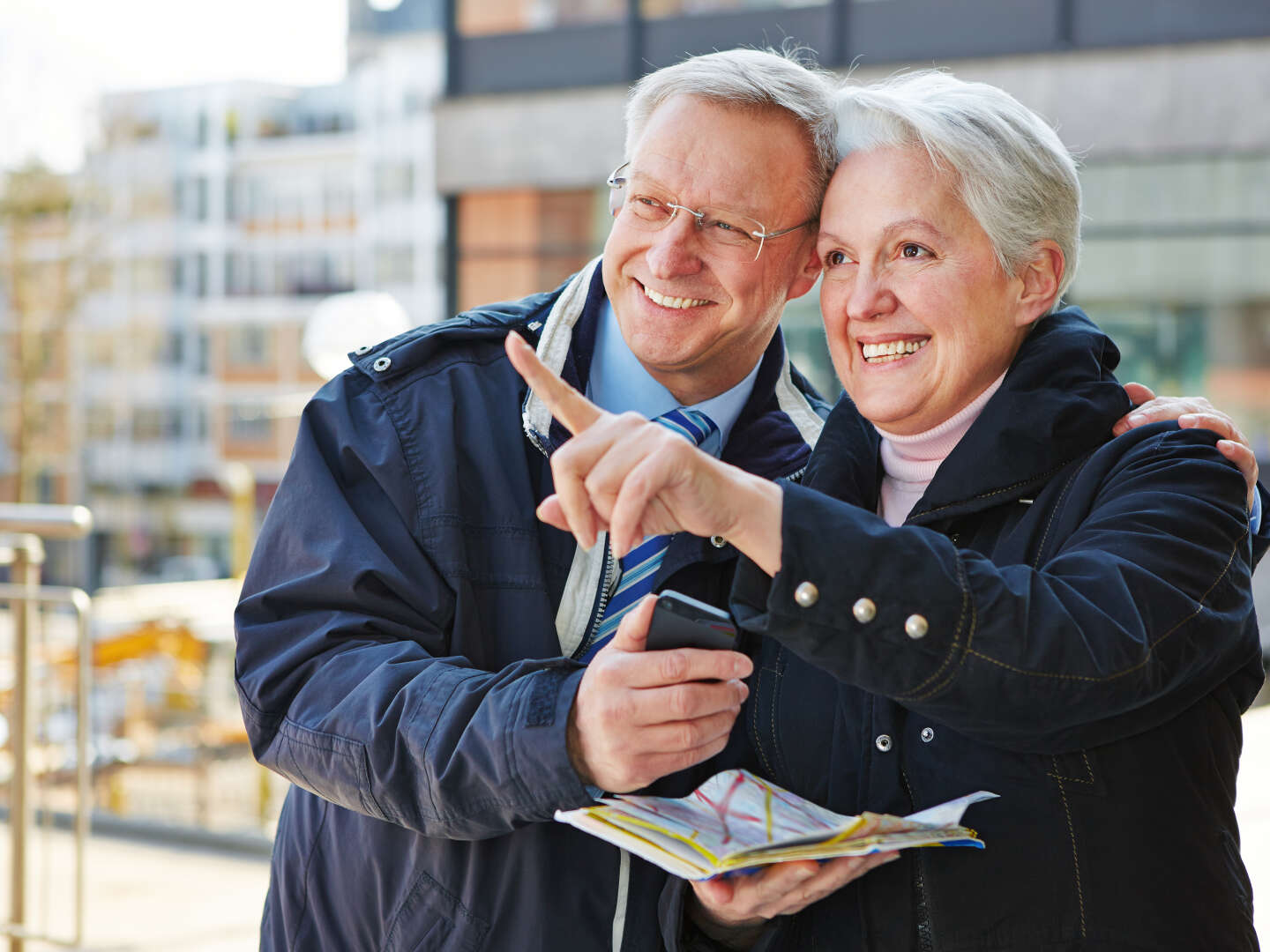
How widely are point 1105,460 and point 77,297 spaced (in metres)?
30.3

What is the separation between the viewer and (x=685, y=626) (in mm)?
→ 1723

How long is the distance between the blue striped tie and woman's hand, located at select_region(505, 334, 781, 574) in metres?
0.61

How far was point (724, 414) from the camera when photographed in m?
2.49

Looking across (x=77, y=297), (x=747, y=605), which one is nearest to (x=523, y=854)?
(x=747, y=605)

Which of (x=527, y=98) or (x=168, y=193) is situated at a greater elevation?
(x=168, y=193)

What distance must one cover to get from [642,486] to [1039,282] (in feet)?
2.75

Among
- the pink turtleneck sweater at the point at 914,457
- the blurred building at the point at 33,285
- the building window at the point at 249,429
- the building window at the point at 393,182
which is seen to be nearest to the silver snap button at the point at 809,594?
the pink turtleneck sweater at the point at 914,457

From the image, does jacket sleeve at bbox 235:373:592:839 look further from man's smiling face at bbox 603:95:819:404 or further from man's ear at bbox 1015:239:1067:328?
man's ear at bbox 1015:239:1067:328

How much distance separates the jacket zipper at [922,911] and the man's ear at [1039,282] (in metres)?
0.72

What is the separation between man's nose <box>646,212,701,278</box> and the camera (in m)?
2.28

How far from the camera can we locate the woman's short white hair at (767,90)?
7.54 ft

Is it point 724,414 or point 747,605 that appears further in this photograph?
point 724,414

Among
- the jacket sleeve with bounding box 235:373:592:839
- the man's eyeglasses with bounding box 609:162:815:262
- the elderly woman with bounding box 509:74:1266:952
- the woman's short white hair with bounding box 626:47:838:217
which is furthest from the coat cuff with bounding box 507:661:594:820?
the woman's short white hair with bounding box 626:47:838:217

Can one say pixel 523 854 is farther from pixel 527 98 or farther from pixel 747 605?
pixel 527 98
